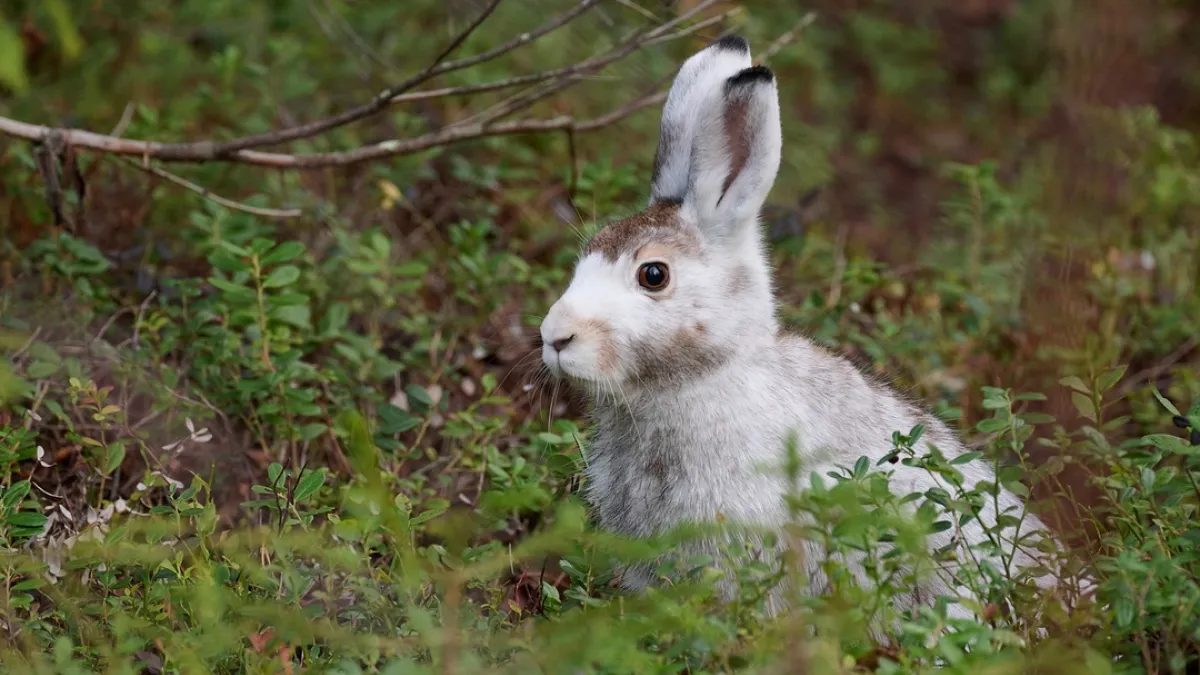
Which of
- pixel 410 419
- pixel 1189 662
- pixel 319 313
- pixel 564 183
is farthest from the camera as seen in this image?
pixel 564 183

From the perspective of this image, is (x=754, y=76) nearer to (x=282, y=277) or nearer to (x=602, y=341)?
(x=602, y=341)

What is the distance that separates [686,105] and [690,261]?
22.2 inches

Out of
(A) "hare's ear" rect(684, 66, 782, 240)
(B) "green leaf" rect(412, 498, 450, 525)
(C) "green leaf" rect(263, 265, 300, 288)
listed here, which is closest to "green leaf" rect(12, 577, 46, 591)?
(B) "green leaf" rect(412, 498, 450, 525)

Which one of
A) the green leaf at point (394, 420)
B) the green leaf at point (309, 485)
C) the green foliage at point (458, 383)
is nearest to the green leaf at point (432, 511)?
the green foliage at point (458, 383)

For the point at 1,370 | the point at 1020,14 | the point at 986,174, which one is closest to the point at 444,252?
the point at 986,174

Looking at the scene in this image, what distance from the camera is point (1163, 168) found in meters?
7.50

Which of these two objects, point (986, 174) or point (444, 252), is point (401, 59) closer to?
point (444, 252)

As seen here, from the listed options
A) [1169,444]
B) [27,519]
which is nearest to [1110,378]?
[1169,444]

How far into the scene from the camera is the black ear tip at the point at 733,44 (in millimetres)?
4523

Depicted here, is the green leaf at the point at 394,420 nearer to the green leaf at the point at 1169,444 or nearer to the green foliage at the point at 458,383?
the green foliage at the point at 458,383

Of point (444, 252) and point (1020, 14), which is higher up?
point (1020, 14)

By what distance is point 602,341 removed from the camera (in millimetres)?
3986

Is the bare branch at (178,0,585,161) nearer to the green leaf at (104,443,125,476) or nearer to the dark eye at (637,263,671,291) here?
the dark eye at (637,263,671,291)

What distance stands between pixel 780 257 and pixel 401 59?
2.67 m
